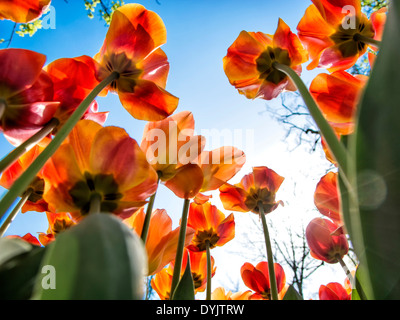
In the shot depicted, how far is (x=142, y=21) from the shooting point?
1.55 ft

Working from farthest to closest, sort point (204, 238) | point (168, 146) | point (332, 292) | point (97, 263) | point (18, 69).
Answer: point (204, 238), point (332, 292), point (168, 146), point (18, 69), point (97, 263)

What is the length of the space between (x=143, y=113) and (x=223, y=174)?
0.16 m

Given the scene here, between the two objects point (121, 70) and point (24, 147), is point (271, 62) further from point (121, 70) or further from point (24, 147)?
point (24, 147)

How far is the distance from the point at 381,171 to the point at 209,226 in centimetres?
52

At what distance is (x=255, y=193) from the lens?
Answer: 0.72m

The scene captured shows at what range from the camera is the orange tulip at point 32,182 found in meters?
0.43

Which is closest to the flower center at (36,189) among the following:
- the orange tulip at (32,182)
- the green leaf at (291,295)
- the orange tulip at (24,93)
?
the orange tulip at (32,182)

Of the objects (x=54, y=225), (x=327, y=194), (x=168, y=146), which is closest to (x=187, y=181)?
(x=168, y=146)

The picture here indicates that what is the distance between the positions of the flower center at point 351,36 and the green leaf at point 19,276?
55 centimetres

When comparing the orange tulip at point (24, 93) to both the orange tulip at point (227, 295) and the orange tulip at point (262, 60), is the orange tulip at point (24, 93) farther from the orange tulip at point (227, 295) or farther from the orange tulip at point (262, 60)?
the orange tulip at point (227, 295)

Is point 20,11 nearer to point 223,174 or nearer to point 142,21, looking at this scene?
point 142,21

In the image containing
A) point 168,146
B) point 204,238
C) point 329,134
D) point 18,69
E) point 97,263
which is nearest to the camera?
point 97,263

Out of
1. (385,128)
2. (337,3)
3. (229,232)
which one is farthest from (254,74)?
(385,128)

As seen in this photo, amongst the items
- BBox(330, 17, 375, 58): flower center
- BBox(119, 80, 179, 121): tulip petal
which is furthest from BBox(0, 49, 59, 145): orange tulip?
BBox(330, 17, 375, 58): flower center
